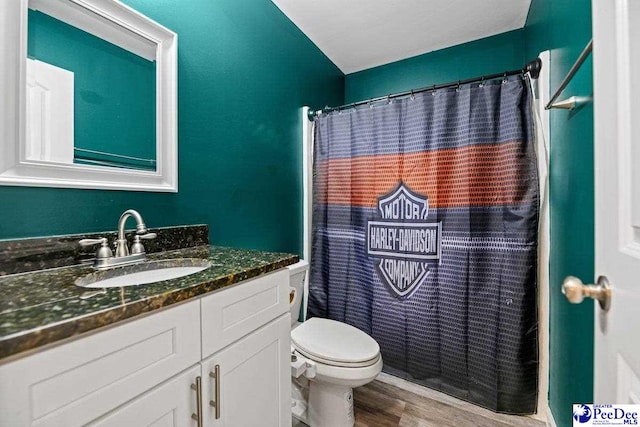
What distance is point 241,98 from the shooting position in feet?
4.99

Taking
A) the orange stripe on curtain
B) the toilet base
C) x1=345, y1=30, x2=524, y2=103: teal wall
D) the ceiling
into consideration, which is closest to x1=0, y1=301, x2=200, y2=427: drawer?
the toilet base

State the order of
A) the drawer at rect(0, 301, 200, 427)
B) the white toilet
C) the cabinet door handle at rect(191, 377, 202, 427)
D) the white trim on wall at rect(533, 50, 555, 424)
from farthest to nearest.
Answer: the white trim on wall at rect(533, 50, 555, 424) < the white toilet < the cabinet door handle at rect(191, 377, 202, 427) < the drawer at rect(0, 301, 200, 427)

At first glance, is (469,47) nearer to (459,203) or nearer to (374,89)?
(374,89)

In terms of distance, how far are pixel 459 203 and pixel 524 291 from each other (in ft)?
1.76

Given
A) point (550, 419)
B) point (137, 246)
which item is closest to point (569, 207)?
point (550, 419)

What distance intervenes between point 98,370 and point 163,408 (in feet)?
0.63

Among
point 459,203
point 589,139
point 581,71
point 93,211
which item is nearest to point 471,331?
point 459,203

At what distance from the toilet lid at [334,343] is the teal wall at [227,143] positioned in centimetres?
56

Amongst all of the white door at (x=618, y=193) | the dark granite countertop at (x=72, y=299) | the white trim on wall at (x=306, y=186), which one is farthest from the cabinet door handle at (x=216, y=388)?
the white trim on wall at (x=306, y=186)

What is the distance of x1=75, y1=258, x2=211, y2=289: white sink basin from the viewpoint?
2.79 feet

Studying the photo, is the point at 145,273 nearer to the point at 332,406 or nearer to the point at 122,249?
the point at 122,249

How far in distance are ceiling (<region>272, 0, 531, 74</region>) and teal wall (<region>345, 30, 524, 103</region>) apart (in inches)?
2.3

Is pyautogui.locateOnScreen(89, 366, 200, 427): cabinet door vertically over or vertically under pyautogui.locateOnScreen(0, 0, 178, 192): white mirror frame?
under

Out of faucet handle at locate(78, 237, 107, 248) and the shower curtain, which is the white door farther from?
faucet handle at locate(78, 237, 107, 248)
